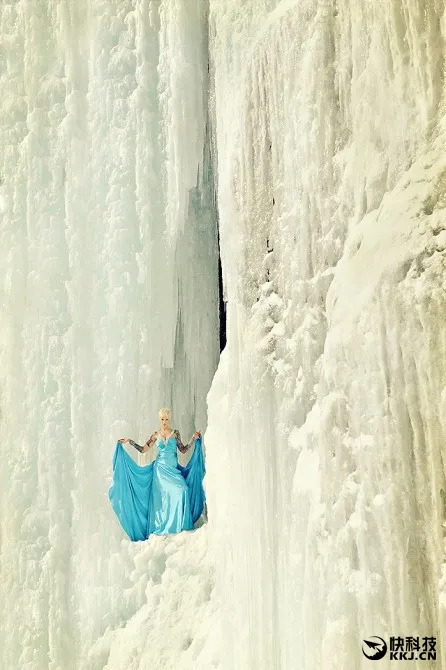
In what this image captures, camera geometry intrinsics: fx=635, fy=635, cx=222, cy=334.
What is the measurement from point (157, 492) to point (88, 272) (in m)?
1.21

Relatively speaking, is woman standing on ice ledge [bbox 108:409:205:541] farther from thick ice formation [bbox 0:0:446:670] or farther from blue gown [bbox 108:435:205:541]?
thick ice formation [bbox 0:0:446:670]

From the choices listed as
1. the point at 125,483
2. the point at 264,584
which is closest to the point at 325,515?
the point at 264,584

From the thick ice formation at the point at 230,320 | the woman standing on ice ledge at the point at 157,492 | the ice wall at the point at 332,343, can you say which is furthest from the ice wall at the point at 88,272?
the ice wall at the point at 332,343

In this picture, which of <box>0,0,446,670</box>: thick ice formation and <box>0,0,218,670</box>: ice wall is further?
<box>0,0,218,670</box>: ice wall

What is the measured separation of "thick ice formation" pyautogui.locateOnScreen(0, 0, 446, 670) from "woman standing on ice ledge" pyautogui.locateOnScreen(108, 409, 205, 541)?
105 mm

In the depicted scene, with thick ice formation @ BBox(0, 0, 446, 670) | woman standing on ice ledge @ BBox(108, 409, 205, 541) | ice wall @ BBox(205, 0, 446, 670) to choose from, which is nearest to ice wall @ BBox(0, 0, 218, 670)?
thick ice formation @ BBox(0, 0, 446, 670)

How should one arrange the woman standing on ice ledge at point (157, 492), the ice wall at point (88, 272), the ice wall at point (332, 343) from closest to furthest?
the ice wall at point (332, 343) → the woman standing on ice ledge at point (157, 492) → the ice wall at point (88, 272)

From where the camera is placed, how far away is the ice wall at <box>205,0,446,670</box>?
2146 millimetres

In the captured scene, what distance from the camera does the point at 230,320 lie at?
9.56ft

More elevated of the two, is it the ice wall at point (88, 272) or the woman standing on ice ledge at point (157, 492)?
the ice wall at point (88, 272)

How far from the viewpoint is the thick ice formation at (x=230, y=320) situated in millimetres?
2221

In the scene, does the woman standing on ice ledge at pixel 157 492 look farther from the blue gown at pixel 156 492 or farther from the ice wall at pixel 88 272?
the ice wall at pixel 88 272

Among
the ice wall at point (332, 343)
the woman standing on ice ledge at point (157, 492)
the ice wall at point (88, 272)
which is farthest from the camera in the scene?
the ice wall at point (88, 272)

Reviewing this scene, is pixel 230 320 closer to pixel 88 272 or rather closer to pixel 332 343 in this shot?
pixel 332 343
